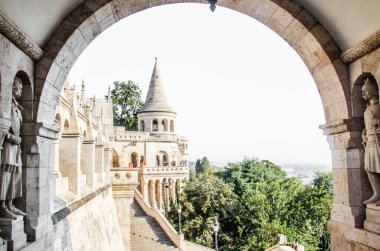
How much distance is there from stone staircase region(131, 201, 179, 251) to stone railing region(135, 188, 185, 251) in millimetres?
201

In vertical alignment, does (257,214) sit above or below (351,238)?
below

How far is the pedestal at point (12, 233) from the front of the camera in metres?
3.51

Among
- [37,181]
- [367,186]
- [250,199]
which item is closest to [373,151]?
[367,186]

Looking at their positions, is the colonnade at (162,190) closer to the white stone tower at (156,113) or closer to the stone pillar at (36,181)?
the white stone tower at (156,113)

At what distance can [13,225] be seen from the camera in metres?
3.60

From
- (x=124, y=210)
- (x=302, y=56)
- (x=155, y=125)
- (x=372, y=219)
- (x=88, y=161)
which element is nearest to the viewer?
(x=372, y=219)

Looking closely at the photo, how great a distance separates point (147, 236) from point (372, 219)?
1725cm

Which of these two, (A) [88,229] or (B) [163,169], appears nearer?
(A) [88,229]

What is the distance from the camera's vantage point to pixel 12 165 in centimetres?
370

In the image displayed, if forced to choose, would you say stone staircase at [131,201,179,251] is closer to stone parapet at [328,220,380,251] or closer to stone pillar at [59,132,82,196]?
stone pillar at [59,132,82,196]

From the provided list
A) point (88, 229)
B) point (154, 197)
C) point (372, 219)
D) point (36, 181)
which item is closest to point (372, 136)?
point (372, 219)

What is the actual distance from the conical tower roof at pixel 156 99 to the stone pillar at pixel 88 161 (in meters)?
28.0

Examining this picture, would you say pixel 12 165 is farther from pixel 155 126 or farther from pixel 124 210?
pixel 155 126

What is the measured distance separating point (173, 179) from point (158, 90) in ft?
36.2
